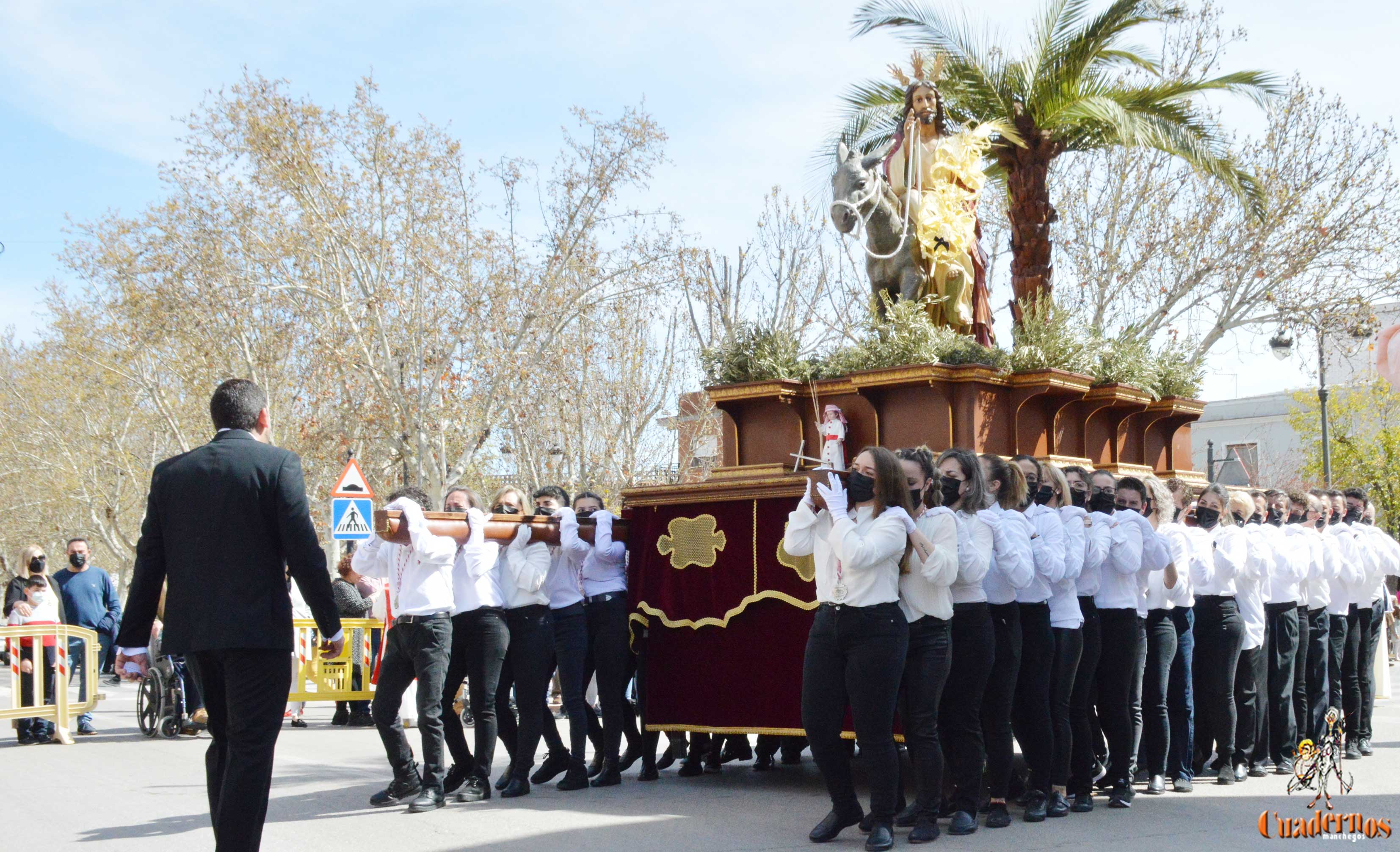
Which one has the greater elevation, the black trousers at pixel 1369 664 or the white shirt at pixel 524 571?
the white shirt at pixel 524 571

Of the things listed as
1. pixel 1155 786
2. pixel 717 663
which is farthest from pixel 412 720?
pixel 1155 786

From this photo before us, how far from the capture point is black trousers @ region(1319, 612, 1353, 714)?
10367mm

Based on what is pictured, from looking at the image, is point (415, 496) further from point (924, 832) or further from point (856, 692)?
point (924, 832)

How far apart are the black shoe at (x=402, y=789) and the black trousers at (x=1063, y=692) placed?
148 inches

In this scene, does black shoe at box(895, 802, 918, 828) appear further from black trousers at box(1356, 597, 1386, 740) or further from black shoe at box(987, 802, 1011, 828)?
black trousers at box(1356, 597, 1386, 740)

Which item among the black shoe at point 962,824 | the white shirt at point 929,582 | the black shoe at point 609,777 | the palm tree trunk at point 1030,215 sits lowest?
the black shoe at point 609,777

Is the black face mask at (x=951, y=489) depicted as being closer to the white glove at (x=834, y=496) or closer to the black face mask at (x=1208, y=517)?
the white glove at (x=834, y=496)

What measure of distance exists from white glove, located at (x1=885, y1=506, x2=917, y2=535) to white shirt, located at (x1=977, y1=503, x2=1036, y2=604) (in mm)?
662

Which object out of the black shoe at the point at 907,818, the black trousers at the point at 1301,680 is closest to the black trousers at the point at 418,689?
the black shoe at the point at 907,818

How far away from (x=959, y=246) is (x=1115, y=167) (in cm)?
1452

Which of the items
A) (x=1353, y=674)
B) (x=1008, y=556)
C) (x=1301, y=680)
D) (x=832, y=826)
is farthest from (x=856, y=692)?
(x=1353, y=674)

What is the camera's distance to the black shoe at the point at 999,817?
748 cm

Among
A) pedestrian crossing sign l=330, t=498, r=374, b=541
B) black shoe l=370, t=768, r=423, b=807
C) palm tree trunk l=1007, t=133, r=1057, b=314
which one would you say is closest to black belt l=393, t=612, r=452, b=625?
black shoe l=370, t=768, r=423, b=807

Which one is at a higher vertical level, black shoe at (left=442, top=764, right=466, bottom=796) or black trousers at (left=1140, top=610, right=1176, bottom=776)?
black trousers at (left=1140, top=610, right=1176, bottom=776)
